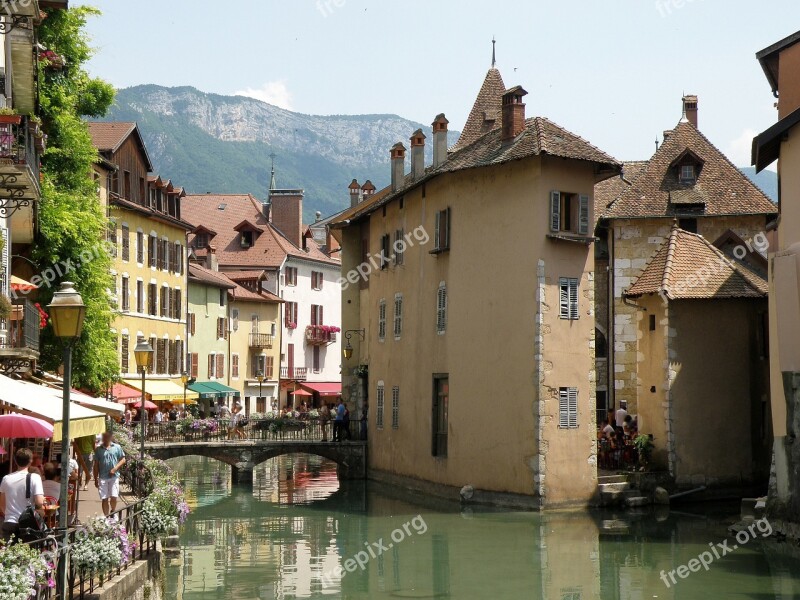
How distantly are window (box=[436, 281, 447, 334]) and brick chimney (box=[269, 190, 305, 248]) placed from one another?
41452 mm

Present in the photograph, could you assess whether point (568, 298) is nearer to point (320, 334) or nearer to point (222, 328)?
point (222, 328)

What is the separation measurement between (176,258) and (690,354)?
104ft

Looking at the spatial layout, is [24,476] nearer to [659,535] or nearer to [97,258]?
[659,535]

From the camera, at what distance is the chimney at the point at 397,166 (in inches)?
1702

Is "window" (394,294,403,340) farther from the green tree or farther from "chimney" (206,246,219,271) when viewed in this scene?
"chimney" (206,246,219,271)

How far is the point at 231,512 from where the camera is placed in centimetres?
3347

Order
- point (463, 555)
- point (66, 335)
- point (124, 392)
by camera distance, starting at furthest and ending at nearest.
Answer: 1. point (124, 392)
2. point (463, 555)
3. point (66, 335)

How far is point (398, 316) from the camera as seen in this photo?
131 feet

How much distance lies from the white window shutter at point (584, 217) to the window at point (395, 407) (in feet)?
32.9

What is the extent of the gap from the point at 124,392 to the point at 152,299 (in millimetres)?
9718

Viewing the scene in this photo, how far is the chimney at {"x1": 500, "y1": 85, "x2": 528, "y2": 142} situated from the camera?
1309 inches

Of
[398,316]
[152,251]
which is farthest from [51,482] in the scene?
[152,251]

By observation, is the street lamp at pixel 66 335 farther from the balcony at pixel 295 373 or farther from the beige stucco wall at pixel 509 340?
the balcony at pixel 295 373

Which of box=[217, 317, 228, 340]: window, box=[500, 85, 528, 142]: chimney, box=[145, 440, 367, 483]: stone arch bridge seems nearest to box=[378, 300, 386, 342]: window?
box=[145, 440, 367, 483]: stone arch bridge
